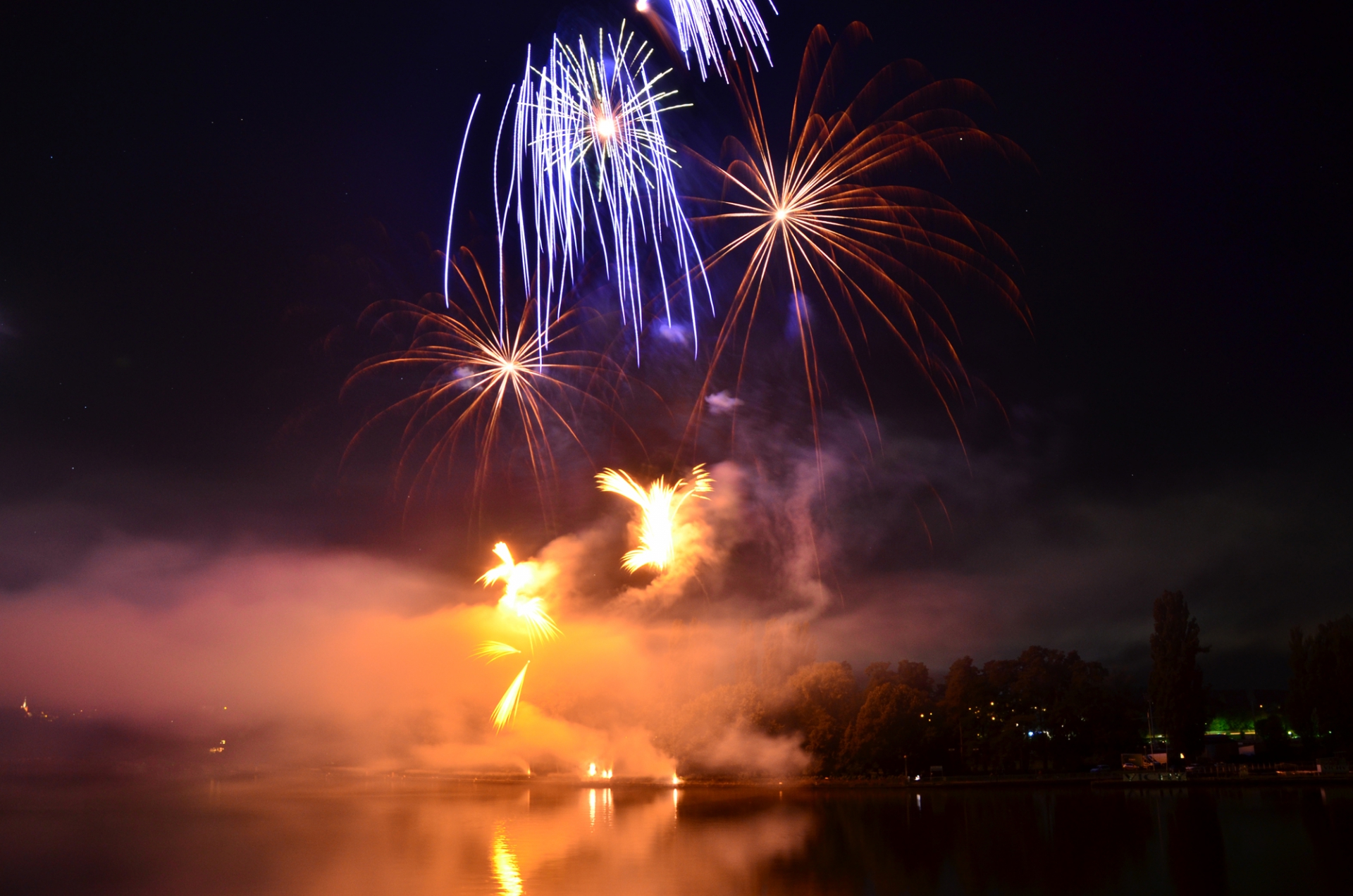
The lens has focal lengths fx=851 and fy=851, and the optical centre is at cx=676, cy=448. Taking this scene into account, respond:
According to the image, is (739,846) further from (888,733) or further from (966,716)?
(966,716)

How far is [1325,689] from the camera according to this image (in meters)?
53.2

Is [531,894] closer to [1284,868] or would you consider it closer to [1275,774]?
[1284,868]

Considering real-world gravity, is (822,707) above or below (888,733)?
above

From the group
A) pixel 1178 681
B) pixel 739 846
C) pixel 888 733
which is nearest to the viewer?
pixel 739 846

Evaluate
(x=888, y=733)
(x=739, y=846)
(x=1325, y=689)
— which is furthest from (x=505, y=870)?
(x=1325, y=689)

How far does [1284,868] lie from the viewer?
2030 centimetres

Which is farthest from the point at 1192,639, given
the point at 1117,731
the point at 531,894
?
the point at 531,894

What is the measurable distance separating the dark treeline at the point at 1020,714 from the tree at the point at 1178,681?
0.21 feet

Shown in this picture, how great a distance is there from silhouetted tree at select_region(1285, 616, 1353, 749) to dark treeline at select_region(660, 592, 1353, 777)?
67 mm

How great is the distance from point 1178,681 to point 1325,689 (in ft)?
38.2

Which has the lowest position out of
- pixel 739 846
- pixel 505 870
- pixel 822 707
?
pixel 739 846

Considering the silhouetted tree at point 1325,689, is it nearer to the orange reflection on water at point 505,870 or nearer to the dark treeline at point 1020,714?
the dark treeline at point 1020,714

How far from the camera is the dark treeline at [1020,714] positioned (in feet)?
169

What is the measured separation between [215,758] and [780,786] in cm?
12825
